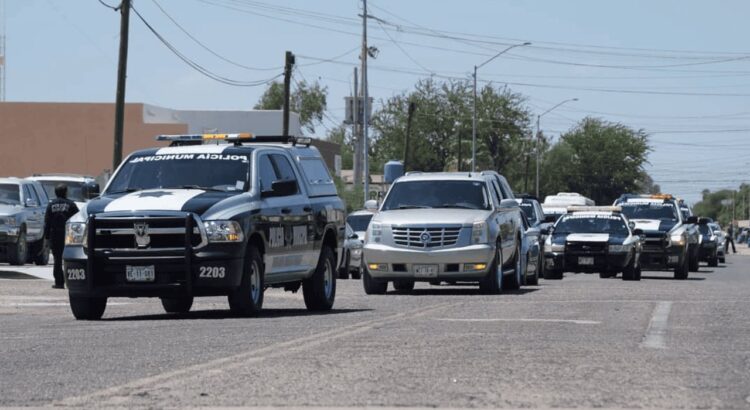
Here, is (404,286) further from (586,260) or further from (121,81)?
(121,81)

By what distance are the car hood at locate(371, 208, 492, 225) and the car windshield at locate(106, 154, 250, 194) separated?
264 inches

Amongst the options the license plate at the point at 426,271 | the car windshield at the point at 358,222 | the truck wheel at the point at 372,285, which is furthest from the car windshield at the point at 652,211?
the license plate at the point at 426,271

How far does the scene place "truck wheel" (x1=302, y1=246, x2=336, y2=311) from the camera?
19953 millimetres

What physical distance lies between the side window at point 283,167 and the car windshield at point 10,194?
1644cm

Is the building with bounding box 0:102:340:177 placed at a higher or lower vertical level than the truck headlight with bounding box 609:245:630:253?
higher

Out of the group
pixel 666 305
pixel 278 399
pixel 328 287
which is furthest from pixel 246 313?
pixel 278 399

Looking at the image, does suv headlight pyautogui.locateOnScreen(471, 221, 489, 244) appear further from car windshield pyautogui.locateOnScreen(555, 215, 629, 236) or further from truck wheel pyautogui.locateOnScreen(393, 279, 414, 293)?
car windshield pyautogui.locateOnScreen(555, 215, 629, 236)

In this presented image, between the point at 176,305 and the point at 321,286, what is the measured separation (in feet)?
6.30

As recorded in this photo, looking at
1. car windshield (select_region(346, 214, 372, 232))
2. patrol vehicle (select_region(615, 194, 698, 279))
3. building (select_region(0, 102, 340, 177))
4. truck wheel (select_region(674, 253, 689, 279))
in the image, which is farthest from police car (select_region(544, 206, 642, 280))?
building (select_region(0, 102, 340, 177))

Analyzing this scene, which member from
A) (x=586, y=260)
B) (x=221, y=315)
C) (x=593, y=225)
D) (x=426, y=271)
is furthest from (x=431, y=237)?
(x=593, y=225)

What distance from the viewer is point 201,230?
17.4m

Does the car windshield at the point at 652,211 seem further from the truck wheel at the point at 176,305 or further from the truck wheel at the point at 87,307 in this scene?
the truck wheel at the point at 87,307

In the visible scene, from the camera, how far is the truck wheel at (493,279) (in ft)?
82.7

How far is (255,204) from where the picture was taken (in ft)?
59.5
